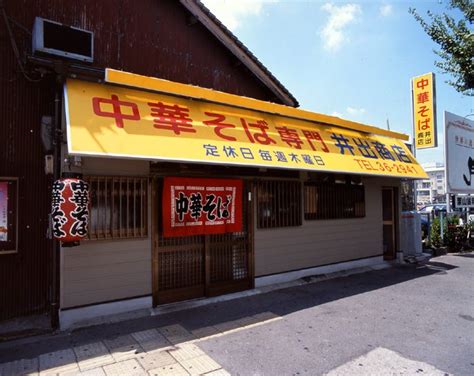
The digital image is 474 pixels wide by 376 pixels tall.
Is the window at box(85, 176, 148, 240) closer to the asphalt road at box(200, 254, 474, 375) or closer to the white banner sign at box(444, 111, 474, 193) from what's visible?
the asphalt road at box(200, 254, 474, 375)

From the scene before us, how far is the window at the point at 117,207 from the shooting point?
19.9 ft

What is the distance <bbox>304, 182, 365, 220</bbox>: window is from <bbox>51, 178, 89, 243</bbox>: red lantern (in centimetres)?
600

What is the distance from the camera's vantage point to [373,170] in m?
8.98

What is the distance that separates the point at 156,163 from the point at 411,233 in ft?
35.7

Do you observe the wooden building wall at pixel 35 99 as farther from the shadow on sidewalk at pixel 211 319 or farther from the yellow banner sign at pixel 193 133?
the yellow banner sign at pixel 193 133

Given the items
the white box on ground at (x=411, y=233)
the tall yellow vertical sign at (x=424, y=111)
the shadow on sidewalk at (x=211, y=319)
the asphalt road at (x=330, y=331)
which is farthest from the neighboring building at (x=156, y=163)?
the tall yellow vertical sign at (x=424, y=111)

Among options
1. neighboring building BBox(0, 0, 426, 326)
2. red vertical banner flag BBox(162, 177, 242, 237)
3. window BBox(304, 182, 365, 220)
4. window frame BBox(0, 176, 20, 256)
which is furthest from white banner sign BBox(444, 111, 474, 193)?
window frame BBox(0, 176, 20, 256)

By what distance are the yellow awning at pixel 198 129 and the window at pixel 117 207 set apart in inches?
47.7

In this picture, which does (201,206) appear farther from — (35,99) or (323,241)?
(323,241)

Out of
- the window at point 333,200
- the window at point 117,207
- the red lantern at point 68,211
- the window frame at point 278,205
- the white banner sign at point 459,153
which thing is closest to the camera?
the red lantern at point 68,211

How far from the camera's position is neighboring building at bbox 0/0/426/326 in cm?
579

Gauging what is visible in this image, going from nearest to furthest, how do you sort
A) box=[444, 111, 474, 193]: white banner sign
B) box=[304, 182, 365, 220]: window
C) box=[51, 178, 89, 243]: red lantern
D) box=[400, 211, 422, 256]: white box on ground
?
box=[51, 178, 89, 243]: red lantern < box=[304, 182, 365, 220]: window < box=[400, 211, 422, 256]: white box on ground < box=[444, 111, 474, 193]: white banner sign

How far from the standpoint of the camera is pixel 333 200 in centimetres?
998

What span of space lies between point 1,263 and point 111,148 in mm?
3082
